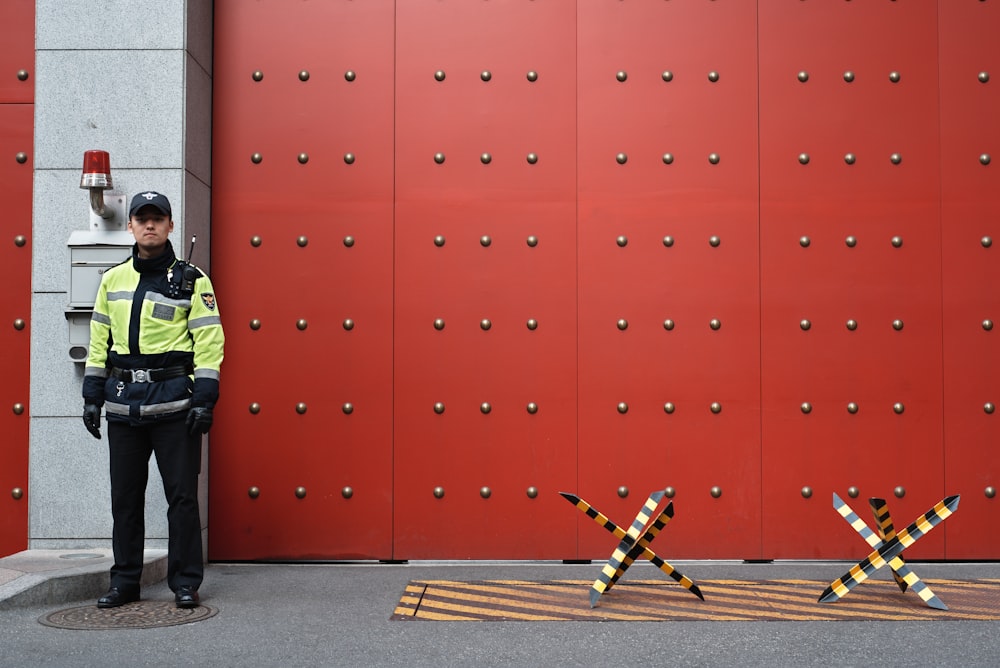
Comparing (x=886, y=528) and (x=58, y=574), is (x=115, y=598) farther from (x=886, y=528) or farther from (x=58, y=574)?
(x=886, y=528)

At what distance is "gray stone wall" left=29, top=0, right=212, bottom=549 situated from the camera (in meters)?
6.38

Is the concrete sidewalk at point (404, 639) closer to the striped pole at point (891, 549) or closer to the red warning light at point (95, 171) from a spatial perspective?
the striped pole at point (891, 549)

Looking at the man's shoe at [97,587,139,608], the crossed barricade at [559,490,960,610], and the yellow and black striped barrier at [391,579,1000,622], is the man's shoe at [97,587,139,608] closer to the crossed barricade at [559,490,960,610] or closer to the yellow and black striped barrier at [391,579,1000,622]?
the yellow and black striped barrier at [391,579,1000,622]

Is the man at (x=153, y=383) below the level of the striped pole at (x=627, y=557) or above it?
above

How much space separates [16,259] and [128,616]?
2.49m

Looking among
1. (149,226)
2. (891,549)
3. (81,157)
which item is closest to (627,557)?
(891,549)

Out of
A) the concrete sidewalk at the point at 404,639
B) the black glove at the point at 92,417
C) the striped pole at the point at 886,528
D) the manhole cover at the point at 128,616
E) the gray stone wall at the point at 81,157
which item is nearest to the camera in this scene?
the concrete sidewalk at the point at 404,639

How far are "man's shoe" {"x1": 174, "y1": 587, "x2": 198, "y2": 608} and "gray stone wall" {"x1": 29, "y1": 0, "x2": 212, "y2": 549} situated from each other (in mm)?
1042

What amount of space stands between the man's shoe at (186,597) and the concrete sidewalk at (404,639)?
12 cm

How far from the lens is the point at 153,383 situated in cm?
548

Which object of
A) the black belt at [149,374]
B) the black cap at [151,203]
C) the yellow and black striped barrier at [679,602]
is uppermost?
the black cap at [151,203]

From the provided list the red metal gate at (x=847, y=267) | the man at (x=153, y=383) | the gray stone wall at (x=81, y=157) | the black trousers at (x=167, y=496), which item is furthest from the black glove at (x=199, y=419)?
the red metal gate at (x=847, y=267)

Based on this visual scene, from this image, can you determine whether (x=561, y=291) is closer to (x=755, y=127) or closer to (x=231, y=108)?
(x=755, y=127)

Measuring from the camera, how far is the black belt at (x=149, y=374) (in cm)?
549
